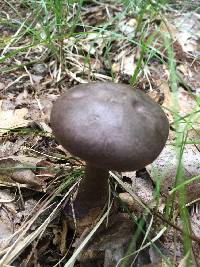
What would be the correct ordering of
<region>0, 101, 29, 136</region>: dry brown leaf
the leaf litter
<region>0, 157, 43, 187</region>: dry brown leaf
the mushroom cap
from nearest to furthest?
the mushroom cap
the leaf litter
<region>0, 157, 43, 187</region>: dry brown leaf
<region>0, 101, 29, 136</region>: dry brown leaf

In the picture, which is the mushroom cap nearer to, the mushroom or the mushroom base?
the mushroom

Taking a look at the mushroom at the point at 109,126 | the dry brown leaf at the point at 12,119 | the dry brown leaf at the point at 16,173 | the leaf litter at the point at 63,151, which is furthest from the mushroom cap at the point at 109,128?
the dry brown leaf at the point at 12,119

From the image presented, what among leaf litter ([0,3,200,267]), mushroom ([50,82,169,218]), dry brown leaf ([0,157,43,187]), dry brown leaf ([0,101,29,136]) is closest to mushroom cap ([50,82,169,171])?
mushroom ([50,82,169,218])

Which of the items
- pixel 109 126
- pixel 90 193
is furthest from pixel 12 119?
pixel 109 126

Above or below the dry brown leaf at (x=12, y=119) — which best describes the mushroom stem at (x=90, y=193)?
above

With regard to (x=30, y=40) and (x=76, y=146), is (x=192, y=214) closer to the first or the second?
(x=76, y=146)

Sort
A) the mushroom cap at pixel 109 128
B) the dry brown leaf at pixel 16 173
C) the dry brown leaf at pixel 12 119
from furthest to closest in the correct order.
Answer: the dry brown leaf at pixel 12 119, the dry brown leaf at pixel 16 173, the mushroom cap at pixel 109 128

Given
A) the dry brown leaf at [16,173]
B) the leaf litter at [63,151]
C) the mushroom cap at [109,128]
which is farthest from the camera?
the dry brown leaf at [16,173]

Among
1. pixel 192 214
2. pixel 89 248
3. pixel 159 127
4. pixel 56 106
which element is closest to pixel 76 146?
pixel 56 106

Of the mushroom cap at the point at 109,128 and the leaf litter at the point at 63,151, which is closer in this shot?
the mushroom cap at the point at 109,128

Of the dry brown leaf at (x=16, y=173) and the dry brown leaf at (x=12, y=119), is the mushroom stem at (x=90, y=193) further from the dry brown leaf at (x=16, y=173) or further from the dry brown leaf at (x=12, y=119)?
the dry brown leaf at (x=12, y=119)
